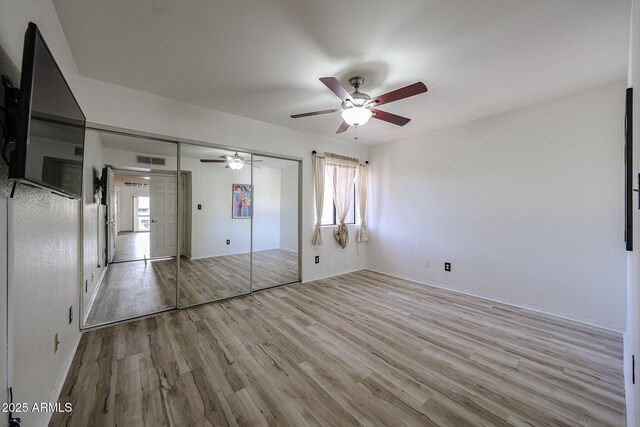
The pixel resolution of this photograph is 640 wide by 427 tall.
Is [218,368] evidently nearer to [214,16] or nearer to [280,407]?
[280,407]

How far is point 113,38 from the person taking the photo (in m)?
1.95

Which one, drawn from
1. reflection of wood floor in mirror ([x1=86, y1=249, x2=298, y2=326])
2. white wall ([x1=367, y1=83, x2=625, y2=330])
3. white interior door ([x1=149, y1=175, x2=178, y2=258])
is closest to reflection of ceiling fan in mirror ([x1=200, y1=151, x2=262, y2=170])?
white interior door ([x1=149, y1=175, x2=178, y2=258])

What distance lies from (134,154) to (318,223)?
303 cm

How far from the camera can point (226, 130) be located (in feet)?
11.1

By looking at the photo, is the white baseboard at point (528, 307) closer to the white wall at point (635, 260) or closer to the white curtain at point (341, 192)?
the white wall at point (635, 260)

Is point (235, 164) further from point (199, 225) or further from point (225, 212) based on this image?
point (199, 225)

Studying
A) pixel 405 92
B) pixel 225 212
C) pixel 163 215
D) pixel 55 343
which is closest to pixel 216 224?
pixel 225 212

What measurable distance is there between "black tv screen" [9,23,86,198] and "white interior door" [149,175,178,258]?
2.14 meters

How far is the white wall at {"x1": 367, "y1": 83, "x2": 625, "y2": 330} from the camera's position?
2658mm

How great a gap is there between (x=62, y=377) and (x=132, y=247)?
3652mm

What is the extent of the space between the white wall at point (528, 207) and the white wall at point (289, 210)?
195cm

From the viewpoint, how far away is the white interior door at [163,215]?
3.63m

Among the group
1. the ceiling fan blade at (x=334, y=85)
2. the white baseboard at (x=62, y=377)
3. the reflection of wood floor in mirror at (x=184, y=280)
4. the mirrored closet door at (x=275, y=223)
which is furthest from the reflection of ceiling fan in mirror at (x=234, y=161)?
the white baseboard at (x=62, y=377)

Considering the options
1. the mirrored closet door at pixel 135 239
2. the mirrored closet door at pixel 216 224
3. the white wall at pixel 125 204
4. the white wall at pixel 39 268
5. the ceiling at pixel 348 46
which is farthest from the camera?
the white wall at pixel 125 204
